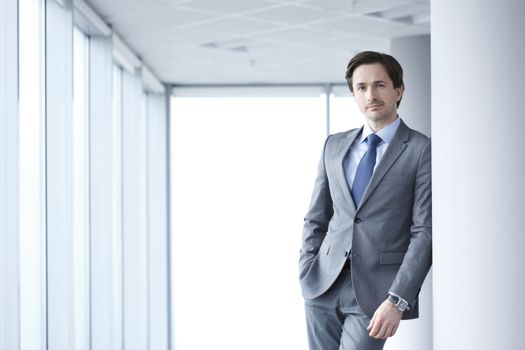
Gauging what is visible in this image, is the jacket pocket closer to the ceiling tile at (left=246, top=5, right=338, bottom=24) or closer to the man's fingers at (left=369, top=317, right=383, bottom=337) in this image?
the man's fingers at (left=369, top=317, right=383, bottom=337)

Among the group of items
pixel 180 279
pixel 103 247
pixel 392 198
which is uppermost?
pixel 392 198

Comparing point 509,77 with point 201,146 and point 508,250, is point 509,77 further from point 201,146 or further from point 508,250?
point 201,146

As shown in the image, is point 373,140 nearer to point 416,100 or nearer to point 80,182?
point 80,182

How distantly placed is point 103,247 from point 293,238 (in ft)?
10.7

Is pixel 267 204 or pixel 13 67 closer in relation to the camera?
→ pixel 13 67

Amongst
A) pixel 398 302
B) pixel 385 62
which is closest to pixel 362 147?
pixel 385 62

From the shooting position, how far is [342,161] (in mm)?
2537

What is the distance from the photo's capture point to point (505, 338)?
6.65ft

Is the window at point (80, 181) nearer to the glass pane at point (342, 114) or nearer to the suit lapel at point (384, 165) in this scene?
the suit lapel at point (384, 165)

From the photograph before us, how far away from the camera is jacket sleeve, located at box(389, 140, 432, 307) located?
7.47ft

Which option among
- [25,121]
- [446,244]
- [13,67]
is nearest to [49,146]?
[25,121]

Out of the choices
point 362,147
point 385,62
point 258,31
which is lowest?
point 362,147

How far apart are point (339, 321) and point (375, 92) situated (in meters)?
0.73

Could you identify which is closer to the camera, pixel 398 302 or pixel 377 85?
pixel 398 302
